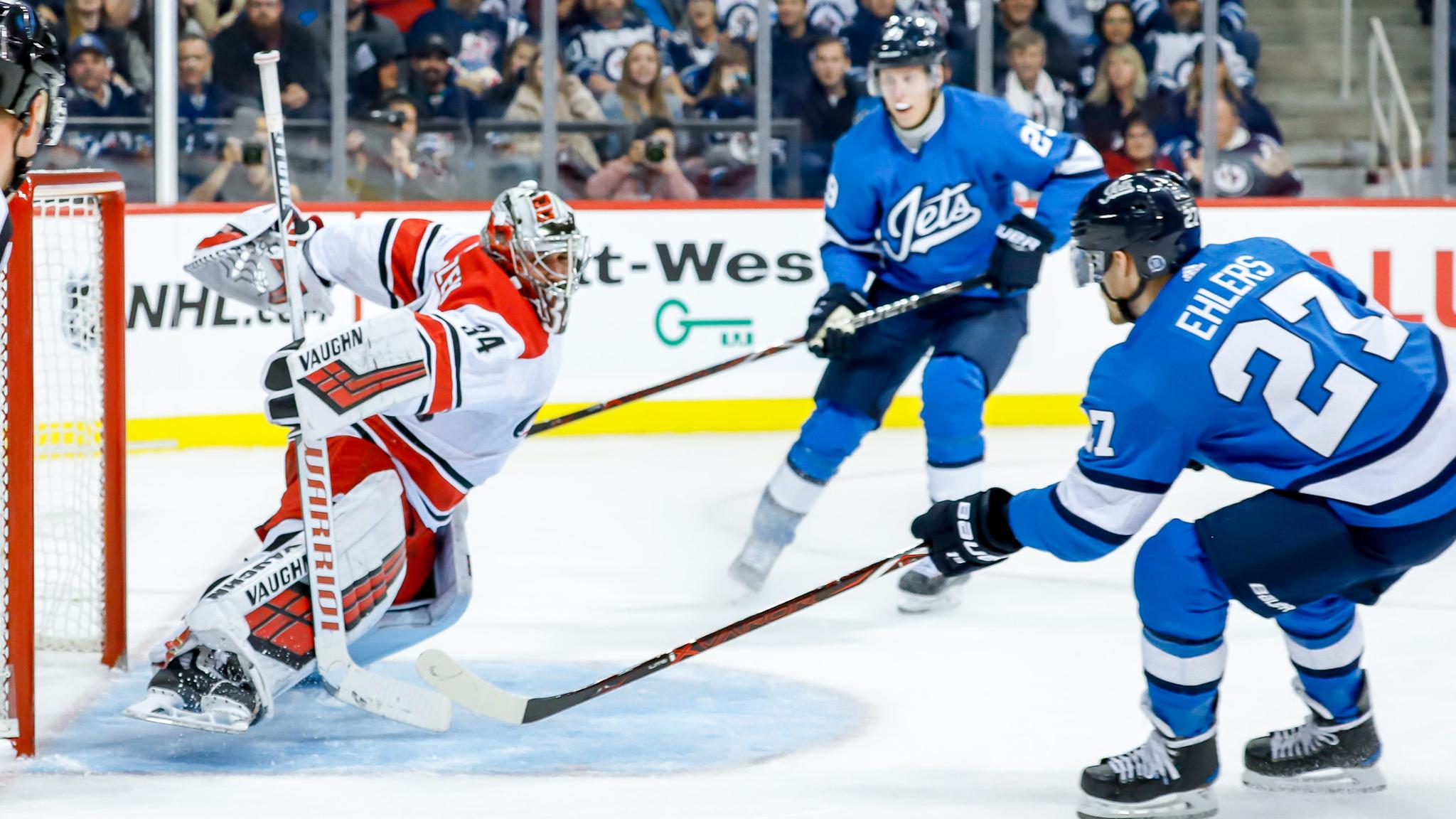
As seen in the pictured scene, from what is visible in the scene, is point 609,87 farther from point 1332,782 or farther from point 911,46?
point 1332,782

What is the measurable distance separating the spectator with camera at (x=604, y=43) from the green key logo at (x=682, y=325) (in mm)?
950

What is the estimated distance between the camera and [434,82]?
668 cm

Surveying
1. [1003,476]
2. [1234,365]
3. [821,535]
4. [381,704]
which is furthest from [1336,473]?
[1003,476]

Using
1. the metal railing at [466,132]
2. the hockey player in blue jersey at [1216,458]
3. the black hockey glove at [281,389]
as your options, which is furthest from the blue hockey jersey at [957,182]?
the metal railing at [466,132]

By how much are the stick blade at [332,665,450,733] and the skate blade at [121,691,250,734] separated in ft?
0.52

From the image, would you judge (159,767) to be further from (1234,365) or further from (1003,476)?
(1003,476)

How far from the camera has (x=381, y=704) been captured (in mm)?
2762

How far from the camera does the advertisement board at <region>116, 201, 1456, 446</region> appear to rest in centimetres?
586

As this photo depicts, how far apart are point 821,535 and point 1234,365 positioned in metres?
2.54

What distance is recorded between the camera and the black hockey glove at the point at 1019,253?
390 centimetres

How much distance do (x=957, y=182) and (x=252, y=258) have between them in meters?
1.60

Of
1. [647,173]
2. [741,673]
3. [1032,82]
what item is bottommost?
[741,673]

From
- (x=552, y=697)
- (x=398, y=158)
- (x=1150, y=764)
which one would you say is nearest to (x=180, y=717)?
(x=552, y=697)

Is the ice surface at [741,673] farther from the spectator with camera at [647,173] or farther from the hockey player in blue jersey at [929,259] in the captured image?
the spectator with camera at [647,173]
